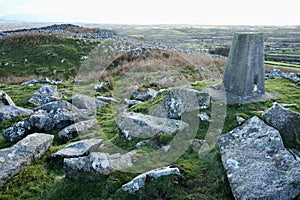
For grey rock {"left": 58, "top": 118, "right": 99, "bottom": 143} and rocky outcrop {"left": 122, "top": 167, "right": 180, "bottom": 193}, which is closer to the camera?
rocky outcrop {"left": 122, "top": 167, "right": 180, "bottom": 193}

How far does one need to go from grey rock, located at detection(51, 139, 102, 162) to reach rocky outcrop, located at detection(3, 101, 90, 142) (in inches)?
102

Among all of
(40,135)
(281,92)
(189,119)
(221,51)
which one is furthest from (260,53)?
(221,51)

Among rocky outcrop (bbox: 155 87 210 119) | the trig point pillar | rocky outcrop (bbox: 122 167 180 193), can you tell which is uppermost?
the trig point pillar

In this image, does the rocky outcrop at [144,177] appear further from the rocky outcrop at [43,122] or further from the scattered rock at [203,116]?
the rocky outcrop at [43,122]

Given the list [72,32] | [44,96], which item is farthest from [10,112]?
[72,32]

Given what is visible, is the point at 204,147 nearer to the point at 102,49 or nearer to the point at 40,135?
the point at 40,135

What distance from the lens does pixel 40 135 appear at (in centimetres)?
781

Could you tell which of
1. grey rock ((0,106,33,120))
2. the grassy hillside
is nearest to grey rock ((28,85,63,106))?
grey rock ((0,106,33,120))

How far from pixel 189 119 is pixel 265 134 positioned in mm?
2822

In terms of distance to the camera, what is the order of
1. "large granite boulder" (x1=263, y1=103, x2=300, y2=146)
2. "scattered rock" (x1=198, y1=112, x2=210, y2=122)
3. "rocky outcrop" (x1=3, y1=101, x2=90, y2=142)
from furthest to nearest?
"rocky outcrop" (x1=3, y1=101, x2=90, y2=142) → "scattered rock" (x1=198, y1=112, x2=210, y2=122) → "large granite boulder" (x1=263, y1=103, x2=300, y2=146)

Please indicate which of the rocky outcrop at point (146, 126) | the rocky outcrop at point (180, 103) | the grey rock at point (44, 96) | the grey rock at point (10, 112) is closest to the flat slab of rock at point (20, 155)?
the rocky outcrop at point (146, 126)

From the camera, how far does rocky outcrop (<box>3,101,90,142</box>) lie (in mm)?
9250

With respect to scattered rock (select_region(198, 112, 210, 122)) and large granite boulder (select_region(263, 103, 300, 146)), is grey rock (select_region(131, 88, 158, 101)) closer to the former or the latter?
scattered rock (select_region(198, 112, 210, 122))

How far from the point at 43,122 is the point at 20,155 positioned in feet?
9.81
